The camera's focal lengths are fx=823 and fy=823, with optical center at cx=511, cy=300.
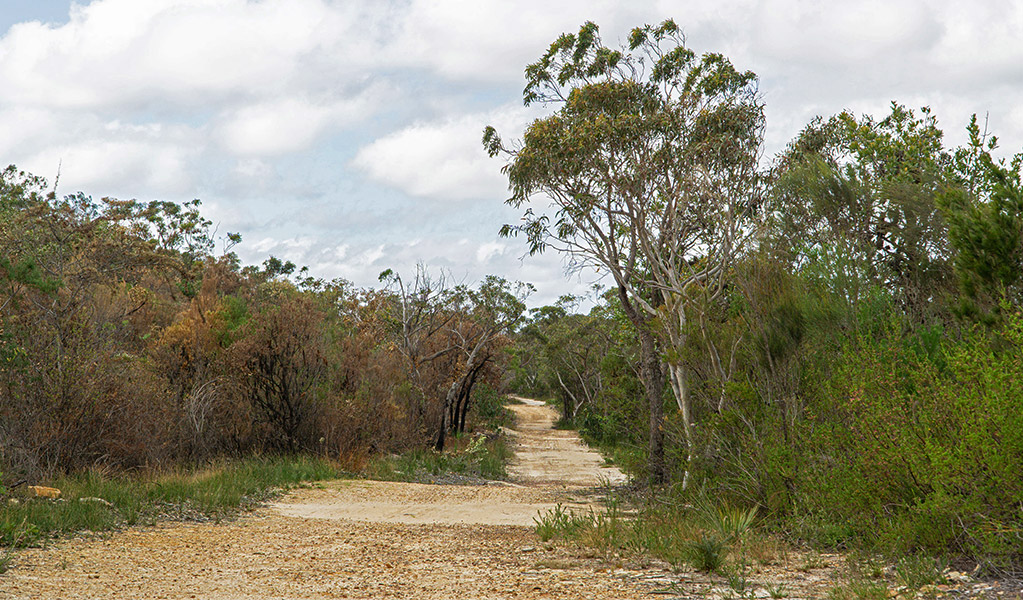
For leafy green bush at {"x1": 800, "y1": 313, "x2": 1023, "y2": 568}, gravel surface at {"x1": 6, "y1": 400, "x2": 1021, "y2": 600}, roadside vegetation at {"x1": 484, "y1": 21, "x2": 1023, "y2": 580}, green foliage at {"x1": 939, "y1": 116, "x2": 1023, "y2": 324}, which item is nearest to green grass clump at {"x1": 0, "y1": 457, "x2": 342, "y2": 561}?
gravel surface at {"x1": 6, "y1": 400, "x2": 1021, "y2": 600}

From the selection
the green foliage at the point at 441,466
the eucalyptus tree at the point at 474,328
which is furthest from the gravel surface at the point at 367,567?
the eucalyptus tree at the point at 474,328

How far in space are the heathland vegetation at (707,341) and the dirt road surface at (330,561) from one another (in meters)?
1.52

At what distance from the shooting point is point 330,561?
7.97 metres

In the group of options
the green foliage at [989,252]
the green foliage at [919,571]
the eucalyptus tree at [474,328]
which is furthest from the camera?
the eucalyptus tree at [474,328]

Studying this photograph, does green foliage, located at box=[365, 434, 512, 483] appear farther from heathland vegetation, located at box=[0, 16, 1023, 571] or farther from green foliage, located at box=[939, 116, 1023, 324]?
green foliage, located at box=[939, 116, 1023, 324]

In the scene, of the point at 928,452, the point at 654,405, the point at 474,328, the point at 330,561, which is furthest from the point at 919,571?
the point at 474,328

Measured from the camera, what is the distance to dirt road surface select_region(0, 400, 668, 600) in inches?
251

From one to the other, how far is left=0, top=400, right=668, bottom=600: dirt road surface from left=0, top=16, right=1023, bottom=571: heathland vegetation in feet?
4.98

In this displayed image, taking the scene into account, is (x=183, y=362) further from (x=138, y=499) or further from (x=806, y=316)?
(x=806, y=316)

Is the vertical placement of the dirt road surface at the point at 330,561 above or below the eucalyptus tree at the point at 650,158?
below

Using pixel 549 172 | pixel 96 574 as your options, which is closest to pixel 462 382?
pixel 549 172

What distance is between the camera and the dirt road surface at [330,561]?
636 cm

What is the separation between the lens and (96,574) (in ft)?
22.5

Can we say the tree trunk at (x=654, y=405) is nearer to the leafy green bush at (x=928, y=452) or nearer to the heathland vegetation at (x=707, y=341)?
the heathland vegetation at (x=707, y=341)
